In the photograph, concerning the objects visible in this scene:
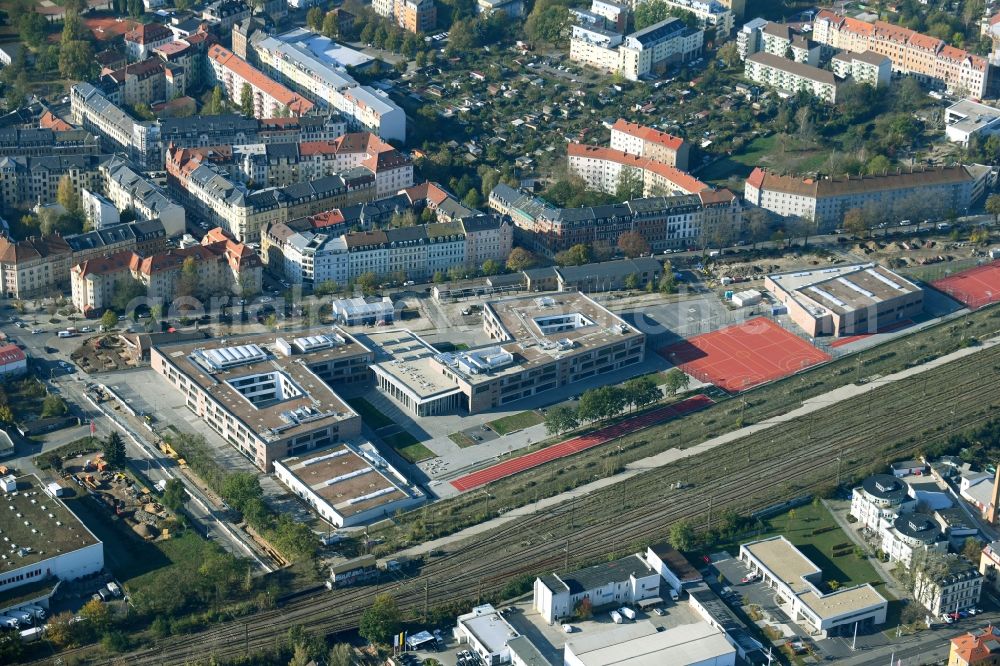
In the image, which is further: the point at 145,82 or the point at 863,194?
the point at 145,82

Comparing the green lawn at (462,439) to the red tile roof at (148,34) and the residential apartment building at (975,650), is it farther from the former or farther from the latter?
the red tile roof at (148,34)

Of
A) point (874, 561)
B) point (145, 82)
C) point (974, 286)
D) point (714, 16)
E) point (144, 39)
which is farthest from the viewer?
point (714, 16)

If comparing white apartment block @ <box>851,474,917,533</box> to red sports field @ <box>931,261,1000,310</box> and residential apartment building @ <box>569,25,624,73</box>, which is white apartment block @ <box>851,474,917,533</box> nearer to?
red sports field @ <box>931,261,1000,310</box>

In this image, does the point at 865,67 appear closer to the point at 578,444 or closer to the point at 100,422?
the point at 578,444

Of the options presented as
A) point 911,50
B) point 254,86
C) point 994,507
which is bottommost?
point 994,507

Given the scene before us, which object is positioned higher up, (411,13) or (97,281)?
(411,13)

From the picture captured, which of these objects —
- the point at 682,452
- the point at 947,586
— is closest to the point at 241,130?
the point at 682,452

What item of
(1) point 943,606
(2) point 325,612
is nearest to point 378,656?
(2) point 325,612
